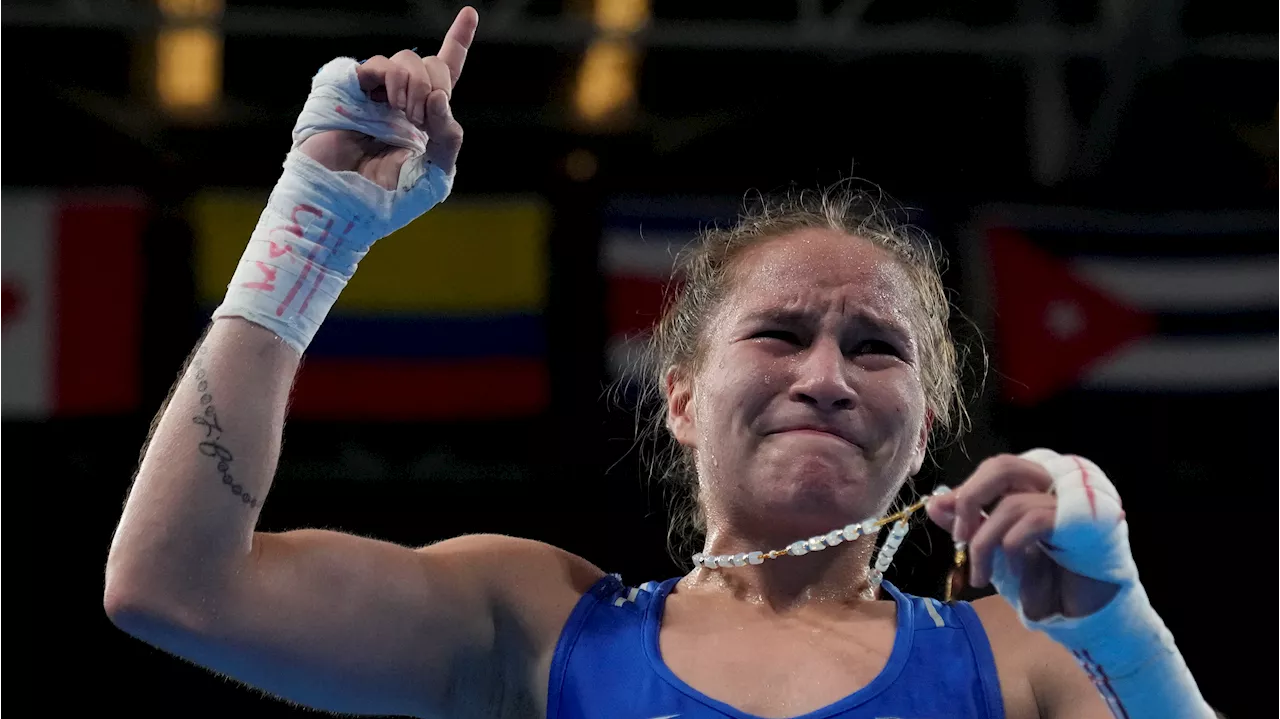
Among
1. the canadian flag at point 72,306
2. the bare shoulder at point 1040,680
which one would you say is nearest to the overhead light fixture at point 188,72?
the canadian flag at point 72,306

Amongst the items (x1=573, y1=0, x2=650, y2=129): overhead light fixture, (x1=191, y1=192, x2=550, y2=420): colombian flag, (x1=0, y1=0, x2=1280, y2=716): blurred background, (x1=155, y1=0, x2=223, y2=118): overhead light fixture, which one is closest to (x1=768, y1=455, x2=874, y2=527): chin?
(x1=0, y1=0, x2=1280, y2=716): blurred background

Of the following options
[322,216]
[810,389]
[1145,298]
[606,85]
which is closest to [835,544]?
[810,389]

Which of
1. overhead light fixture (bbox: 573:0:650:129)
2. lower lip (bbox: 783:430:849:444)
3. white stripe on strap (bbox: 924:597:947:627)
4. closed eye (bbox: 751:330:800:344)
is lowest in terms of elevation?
white stripe on strap (bbox: 924:597:947:627)

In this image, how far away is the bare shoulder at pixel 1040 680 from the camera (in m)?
1.70

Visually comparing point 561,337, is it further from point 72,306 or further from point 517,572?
Answer: point 517,572

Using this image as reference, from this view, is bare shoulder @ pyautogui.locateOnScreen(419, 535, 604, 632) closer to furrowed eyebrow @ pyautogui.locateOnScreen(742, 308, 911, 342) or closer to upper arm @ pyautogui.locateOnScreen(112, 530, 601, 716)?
upper arm @ pyautogui.locateOnScreen(112, 530, 601, 716)

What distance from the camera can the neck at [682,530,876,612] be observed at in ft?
6.35

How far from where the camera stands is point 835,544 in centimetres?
186

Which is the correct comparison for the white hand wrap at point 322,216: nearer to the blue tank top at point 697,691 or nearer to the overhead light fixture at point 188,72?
the blue tank top at point 697,691

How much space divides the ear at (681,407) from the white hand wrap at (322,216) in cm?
54

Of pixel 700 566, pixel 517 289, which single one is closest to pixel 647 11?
pixel 517 289

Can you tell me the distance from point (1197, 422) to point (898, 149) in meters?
1.65

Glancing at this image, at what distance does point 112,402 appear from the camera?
3572 millimetres

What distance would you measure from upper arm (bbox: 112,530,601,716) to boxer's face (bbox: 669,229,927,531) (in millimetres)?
291
